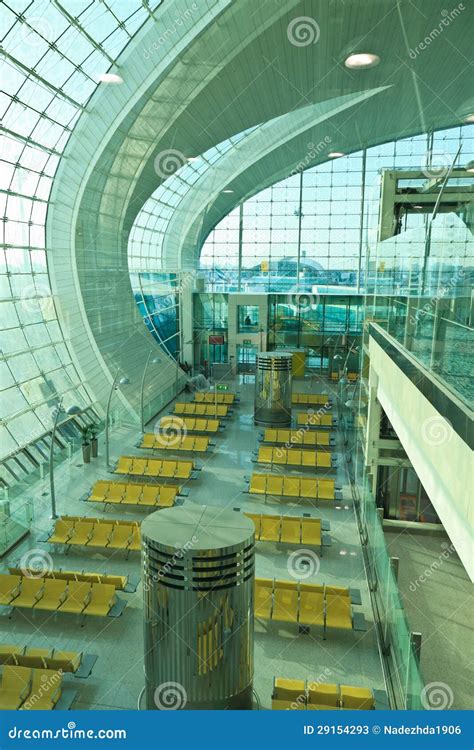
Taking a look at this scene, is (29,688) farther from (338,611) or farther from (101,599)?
(338,611)

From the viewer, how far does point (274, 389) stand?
20375 millimetres

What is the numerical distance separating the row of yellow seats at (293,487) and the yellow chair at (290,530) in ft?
6.17

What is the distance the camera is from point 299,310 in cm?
3156

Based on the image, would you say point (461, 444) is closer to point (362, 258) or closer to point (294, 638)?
point (294, 638)

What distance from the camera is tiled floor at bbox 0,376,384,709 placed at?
724cm

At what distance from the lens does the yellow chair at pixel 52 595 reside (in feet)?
27.9

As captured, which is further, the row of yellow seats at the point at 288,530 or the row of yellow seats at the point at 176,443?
the row of yellow seats at the point at 176,443

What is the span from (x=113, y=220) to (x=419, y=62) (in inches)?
462

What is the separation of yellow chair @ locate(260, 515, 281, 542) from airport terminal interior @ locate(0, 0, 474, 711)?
1.5 inches

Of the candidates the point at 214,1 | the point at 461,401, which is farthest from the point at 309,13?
the point at 461,401

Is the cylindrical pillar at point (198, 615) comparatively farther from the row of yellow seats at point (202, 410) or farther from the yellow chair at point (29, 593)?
the row of yellow seats at point (202, 410)

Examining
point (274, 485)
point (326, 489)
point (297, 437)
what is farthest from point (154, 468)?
point (297, 437)

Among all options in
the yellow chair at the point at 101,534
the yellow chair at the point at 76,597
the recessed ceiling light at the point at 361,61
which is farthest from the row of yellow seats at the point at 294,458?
the recessed ceiling light at the point at 361,61

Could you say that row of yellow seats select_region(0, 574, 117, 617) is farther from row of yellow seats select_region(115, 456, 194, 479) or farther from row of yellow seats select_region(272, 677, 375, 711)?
row of yellow seats select_region(115, 456, 194, 479)
